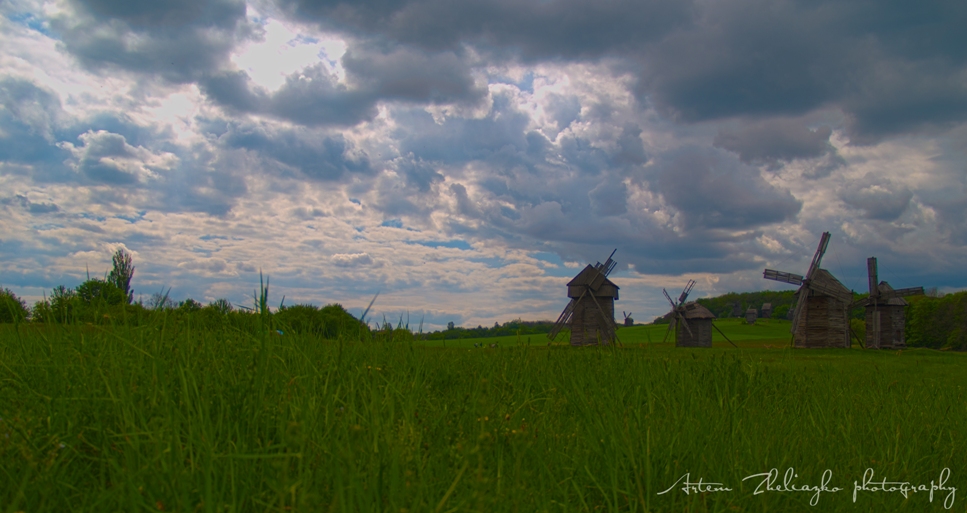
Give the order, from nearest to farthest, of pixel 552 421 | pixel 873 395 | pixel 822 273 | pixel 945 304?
pixel 552 421
pixel 873 395
pixel 822 273
pixel 945 304

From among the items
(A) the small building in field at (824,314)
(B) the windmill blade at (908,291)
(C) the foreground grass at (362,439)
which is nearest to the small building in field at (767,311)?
(B) the windmill blade at (908,291)

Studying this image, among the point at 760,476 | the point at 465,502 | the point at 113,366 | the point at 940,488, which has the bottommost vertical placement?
the point at 940,488

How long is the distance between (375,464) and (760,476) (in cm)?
241

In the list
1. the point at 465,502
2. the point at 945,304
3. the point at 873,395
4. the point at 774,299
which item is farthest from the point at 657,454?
the point at 774,299

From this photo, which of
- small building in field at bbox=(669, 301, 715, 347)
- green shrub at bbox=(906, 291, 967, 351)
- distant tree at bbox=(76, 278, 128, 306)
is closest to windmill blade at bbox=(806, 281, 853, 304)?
small building in field at bbox=(669, 301, 715, 347)

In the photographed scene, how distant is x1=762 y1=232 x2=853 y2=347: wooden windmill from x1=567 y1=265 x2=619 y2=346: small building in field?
49.9ft

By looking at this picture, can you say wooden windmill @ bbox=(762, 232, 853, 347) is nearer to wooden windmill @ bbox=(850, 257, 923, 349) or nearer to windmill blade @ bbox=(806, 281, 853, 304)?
windmill blade @ bbox=(806, 281, 853, 304)

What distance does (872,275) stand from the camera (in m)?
49.2

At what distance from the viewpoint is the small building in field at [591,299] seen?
36500 millimetres

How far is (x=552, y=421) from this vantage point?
454 centimetres

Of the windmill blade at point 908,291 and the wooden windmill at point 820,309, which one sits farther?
the windmill blade at point 908,291

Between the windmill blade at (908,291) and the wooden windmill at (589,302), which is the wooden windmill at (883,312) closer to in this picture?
the windmill blade at (908,291)

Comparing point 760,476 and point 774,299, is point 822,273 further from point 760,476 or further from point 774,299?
point 774,299

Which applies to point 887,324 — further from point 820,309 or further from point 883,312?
point 820,309
